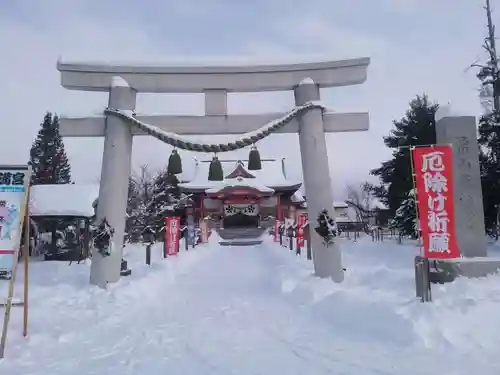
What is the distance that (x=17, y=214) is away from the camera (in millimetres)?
5324

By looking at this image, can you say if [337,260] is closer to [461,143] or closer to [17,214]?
[461,143]

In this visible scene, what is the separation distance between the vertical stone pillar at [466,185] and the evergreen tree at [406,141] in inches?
481

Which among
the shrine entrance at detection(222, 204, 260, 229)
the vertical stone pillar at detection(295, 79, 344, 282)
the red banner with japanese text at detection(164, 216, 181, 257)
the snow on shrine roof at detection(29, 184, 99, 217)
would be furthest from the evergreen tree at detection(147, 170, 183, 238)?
the vertical stone pillar at detection(295, 79, 344, 282)

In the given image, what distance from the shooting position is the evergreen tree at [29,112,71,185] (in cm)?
3568

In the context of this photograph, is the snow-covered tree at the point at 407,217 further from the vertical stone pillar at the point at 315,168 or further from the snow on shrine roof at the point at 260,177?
the snow on shrine roof at the point at 260,177

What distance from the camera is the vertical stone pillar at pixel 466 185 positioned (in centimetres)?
928

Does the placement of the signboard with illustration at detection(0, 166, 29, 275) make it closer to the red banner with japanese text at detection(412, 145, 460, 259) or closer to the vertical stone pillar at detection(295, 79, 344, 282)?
the red banner with japanese text at detection(412, 145, 460, 259)

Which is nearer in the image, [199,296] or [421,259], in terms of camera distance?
[421,259]

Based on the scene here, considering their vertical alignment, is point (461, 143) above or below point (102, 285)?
above

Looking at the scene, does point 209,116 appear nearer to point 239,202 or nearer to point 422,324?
point 422,324

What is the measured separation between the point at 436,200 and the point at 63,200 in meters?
16.5

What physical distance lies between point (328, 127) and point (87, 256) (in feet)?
43.8

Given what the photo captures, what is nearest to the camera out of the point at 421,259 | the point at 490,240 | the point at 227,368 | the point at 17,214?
the point at 227,368

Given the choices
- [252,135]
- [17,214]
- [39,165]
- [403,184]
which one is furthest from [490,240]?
[39,165]
